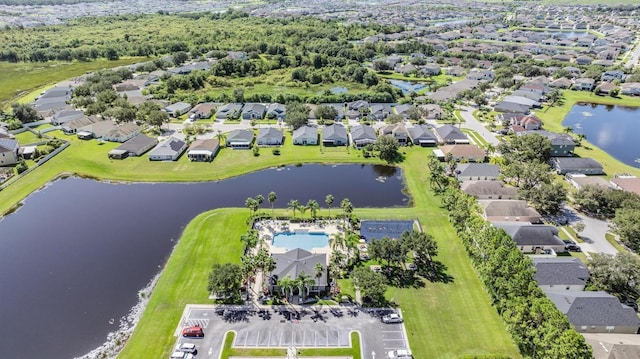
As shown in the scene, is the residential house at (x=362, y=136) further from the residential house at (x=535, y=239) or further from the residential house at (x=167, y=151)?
the residential house at (x=535, y=239)

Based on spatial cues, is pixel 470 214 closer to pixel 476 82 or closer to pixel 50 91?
pixel 476 82

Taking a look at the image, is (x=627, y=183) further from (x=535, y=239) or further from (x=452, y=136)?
(x=452, y=136)

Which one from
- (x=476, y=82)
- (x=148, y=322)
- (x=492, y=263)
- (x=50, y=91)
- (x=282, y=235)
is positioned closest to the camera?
(x=148, y=322)

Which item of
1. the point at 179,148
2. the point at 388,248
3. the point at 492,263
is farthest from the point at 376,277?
the point at 179,148

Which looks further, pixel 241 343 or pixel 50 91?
pixel 50 91

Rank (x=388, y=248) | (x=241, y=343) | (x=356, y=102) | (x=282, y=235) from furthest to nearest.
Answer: (x=356, y=102) < (x=282, y=235) < (x=388, y=248) < (x=241, y=343)
